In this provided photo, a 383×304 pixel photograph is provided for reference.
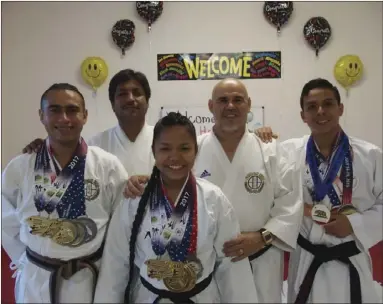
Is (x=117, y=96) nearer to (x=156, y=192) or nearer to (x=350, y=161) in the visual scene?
(x=156, y=192)

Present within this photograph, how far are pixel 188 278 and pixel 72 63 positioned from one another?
178 cm

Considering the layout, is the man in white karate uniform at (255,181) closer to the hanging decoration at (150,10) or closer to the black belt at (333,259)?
the black belt at (333,259)

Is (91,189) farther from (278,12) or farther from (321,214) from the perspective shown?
(278,12)

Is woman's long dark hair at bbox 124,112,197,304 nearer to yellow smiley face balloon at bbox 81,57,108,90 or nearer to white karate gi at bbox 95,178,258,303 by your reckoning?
white karate gi at bbox 95,178,258,303

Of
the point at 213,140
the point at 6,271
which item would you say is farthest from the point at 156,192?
the point at 6,271

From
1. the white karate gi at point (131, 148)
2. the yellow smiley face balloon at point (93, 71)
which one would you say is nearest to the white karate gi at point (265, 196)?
the white karate gi at point (131, 148)

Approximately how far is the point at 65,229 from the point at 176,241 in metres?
0.39

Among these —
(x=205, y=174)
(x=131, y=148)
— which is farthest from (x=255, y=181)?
(x=131, y=148)

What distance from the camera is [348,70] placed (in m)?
2.81

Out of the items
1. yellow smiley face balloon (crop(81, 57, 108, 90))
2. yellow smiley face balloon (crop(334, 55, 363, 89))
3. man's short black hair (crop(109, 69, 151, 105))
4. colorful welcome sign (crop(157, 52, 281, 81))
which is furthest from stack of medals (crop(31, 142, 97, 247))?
yellow smiley face balloon (crop(334, 55, 363, 89))

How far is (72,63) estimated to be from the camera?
2.51 m

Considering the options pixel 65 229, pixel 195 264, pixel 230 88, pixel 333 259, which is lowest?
pixel 333 259

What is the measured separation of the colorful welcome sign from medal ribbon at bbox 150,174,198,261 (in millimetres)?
1745

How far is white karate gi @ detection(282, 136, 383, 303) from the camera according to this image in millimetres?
1507
